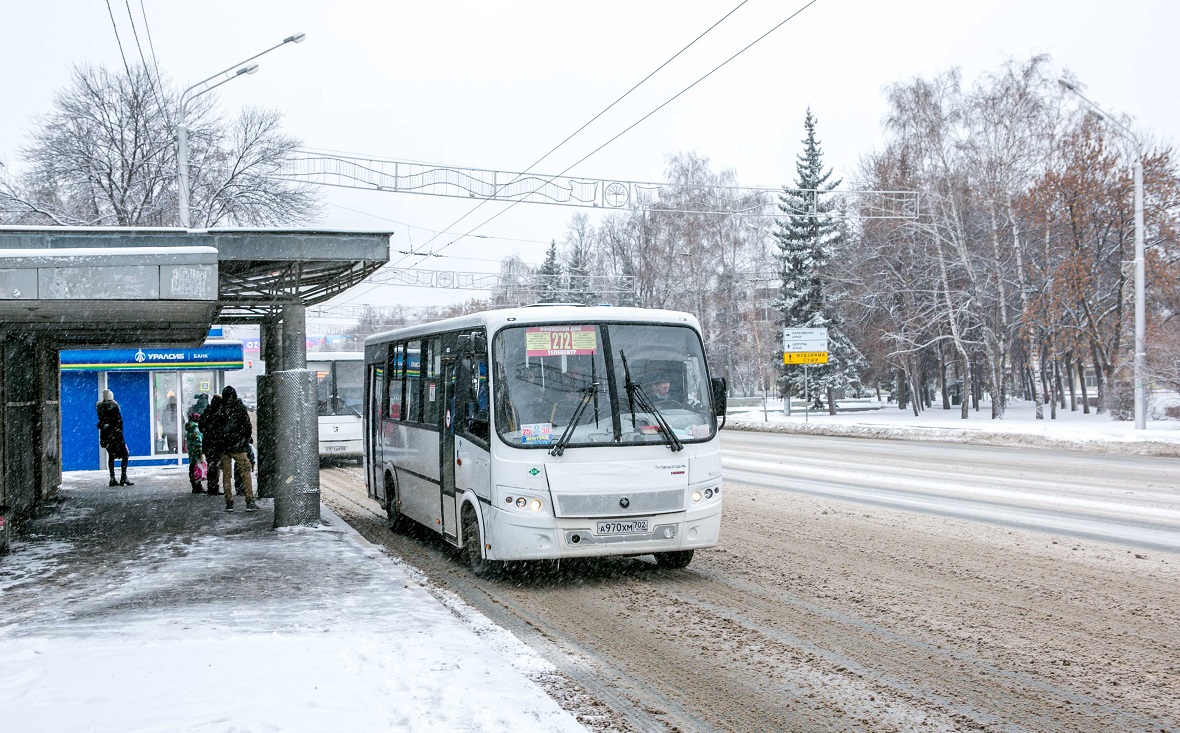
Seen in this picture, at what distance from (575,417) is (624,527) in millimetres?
1084

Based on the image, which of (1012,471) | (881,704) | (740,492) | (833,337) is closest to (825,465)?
(1012,471)

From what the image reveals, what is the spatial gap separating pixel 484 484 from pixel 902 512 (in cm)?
676

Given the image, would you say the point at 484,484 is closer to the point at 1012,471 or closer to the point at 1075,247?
the point at 1012,471

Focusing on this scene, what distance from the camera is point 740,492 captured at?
17312mm

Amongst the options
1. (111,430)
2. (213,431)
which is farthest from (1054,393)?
(213,431)

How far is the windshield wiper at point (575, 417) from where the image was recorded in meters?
9.38

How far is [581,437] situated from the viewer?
9.51 metres

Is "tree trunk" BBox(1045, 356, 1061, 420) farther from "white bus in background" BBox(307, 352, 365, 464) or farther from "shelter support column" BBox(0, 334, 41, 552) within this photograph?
"shelter support column" BBox(0, 334, 41, 552)

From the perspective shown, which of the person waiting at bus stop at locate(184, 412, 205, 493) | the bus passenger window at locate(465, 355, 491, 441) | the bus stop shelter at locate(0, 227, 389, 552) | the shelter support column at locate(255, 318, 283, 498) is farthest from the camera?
the person waiting at bus stop at locate(184, 412, 205, 493)

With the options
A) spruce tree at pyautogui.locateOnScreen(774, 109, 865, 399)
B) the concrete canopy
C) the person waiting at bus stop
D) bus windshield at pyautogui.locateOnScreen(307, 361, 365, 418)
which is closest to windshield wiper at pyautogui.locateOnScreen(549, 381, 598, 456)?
the concrete canopy

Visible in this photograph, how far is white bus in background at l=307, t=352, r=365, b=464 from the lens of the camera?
27047 millimetres

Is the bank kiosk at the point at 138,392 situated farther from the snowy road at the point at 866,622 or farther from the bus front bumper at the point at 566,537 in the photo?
the bus front bumper at the point at 566,537

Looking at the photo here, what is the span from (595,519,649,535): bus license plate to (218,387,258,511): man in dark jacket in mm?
8194

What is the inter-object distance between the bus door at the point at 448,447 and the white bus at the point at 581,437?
44 millimetres
